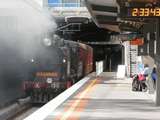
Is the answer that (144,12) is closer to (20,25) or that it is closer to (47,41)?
(47,41)

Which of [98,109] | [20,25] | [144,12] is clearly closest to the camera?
[144,12]

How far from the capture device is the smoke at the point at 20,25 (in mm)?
A: 31833

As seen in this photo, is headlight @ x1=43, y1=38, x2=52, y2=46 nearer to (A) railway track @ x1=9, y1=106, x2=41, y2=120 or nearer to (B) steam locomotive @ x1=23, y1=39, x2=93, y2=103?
(B) steam locomotive @ x1=23, y1=39, x2=93, y2=103

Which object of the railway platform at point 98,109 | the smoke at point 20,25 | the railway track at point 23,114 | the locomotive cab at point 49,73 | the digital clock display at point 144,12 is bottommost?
the railway track at point 23,114

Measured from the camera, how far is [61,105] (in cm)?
1862

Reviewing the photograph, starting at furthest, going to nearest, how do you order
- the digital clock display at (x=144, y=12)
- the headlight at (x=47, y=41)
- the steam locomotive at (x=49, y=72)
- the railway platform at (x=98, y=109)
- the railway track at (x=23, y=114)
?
1. the steam locomotive at (x=49, y=72)
2. the headlight at (x=47, y=41)
3. the railway track at (x=23, y=114)
4. the digital clock display at (x=144, y=12)
5. the railway platform at (x=98, y=109)

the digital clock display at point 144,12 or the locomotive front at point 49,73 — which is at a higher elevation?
the digital clock display at point 144,12

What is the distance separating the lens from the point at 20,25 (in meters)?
35.3

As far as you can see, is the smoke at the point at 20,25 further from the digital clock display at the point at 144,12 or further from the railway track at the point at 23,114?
the digital clock display at the point at 144,12

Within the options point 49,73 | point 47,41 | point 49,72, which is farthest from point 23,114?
point 47,41

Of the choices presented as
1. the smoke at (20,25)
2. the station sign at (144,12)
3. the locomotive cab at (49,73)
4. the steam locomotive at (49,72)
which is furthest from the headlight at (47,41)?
the station sign at (144,12)

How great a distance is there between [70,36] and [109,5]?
52457mm

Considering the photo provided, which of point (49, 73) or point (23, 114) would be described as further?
point (49, 73)

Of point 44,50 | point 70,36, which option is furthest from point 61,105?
point 70,36
